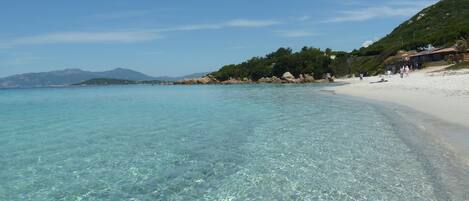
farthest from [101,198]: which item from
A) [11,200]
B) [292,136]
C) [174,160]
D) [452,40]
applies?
[452,40]

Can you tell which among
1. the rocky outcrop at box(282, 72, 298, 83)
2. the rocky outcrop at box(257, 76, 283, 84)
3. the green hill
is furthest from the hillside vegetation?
the rocky outcrop at box(282, 72, 298, 83)

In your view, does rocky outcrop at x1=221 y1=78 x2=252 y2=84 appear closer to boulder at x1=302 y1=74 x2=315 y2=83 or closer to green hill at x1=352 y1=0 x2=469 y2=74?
boulder at x1=302 y1=74 x2=315 y2=83

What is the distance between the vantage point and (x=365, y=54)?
127750mm

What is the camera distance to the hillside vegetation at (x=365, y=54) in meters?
106

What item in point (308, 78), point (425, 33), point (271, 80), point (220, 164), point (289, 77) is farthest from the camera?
point (425, 33)

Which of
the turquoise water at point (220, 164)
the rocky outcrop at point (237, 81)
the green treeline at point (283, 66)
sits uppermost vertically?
the green treeline at point (283, 66)

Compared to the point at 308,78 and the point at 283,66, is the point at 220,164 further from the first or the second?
the point at 283,66

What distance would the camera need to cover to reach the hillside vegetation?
347 feet

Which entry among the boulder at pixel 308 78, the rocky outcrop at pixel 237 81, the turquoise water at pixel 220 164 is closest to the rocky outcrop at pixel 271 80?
the boulder at pixel 308 78

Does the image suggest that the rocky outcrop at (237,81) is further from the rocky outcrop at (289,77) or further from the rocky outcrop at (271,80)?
the rocky outcrop at (289,77)

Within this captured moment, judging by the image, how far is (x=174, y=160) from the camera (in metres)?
13.1

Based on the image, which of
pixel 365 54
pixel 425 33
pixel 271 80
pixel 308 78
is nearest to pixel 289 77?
pixel 308 78

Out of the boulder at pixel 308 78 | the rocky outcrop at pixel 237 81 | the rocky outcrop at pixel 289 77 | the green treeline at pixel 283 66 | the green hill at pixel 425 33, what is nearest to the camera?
the green hill at pixel 425 33

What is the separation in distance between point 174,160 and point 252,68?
124 m
